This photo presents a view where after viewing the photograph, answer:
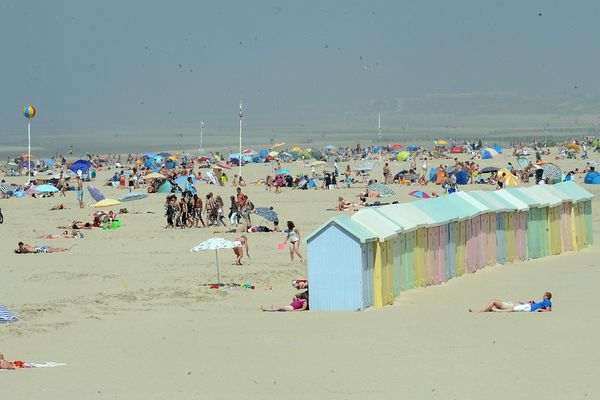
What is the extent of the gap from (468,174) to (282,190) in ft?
19.6

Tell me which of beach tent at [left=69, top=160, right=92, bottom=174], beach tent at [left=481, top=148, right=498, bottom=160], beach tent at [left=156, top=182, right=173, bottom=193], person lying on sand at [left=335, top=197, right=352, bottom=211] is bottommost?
person lying on sand at [left=335, top=197, right=352, bottom=211]

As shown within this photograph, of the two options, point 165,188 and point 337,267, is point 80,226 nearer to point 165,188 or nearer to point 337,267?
point 165,188

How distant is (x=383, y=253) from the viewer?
53.2 ft

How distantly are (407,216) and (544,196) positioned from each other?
637 cm

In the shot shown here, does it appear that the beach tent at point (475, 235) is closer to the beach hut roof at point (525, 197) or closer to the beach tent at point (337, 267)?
the beach hut roof at point (525, 197)

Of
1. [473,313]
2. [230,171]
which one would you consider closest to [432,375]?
[473,313]

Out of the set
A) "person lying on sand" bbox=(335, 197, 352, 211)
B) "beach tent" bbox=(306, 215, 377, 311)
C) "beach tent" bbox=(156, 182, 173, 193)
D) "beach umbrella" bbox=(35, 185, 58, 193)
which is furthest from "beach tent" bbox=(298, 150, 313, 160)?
"beach tent" bbox=(306, 215, 377, 311)

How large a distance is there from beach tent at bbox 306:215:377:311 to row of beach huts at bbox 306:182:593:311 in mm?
12

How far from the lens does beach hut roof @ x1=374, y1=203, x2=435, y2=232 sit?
17377 millimetres

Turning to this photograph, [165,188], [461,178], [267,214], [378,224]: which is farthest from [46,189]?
[378,224]

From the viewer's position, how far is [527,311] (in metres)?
15.1

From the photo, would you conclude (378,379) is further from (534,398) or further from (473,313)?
(473,313)

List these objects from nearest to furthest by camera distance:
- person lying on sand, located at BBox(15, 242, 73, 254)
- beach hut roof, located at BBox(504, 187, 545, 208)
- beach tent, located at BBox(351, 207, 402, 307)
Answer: beach tent, located at BBox(351, 207, 402, 307), person lying on sand, located at BBox(15, 242, 73, 254), beach hut roof, located at BBox(504, 187, 545, 208)

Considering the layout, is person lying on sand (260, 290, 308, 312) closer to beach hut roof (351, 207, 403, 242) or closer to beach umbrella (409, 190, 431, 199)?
beach hut roof (351, 207, 403, 242)
